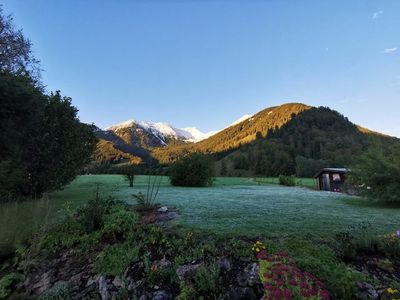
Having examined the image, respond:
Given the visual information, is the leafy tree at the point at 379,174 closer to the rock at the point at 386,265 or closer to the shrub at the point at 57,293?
the rock at the point at 386,265

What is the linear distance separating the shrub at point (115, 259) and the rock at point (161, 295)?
0.77 meters

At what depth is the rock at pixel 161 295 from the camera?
3746 mm

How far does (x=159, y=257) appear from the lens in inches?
178

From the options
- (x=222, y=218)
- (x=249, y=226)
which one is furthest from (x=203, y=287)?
(x=222, y=218)

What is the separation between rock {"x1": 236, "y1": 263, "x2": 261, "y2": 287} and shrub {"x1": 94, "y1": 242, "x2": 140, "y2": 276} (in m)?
1.65

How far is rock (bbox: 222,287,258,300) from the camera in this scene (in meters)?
3.58

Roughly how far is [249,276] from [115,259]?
208cm

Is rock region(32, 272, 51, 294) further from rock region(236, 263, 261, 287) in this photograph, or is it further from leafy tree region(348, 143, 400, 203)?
leafy tree region(348, 143, 400, 203)

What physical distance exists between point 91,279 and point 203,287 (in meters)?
1.75

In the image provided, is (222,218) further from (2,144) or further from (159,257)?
(2,144)

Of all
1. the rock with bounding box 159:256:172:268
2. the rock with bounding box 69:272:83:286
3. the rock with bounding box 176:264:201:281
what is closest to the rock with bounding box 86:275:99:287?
the rock with bounding box 69:272:83:286

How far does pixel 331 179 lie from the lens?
97.8 feet

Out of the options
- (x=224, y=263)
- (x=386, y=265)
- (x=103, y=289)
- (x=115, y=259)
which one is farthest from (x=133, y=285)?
(x=386, y=265)

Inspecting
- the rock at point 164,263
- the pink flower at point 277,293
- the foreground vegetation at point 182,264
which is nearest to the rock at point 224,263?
the foreground vegetation at point 182,264
